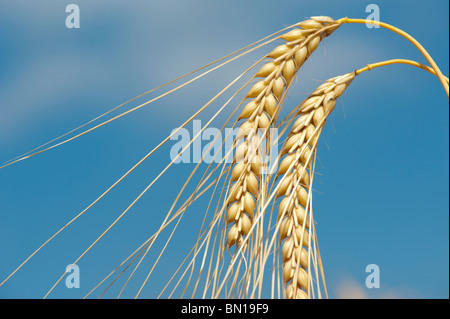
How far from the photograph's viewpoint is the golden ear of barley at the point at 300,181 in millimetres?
877

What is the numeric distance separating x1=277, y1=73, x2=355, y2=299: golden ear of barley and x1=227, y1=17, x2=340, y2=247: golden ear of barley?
70 mm

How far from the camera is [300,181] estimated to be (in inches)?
37.9

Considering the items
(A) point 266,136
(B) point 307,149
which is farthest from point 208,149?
(B) point 307,149

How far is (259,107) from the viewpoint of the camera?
940 mm

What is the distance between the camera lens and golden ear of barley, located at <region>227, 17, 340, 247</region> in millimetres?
889

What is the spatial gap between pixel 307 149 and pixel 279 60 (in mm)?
214

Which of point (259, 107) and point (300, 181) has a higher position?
point (259, 107)

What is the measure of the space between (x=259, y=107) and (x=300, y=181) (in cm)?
19

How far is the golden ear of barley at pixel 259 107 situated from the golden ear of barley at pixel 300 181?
0.07m

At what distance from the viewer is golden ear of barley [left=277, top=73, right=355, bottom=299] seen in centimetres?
88

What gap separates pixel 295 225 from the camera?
92cm
